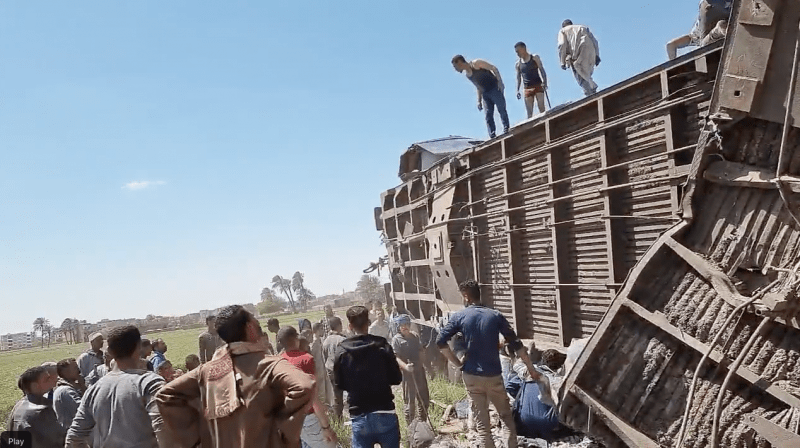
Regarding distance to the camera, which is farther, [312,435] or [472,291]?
[472,291]

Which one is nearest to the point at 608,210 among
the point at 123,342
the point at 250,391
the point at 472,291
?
the point at 472,291

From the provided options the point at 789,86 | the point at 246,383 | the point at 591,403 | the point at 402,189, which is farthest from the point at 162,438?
the point at 402,189

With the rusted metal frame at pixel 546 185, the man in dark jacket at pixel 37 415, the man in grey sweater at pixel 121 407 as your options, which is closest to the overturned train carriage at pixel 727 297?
the rusted metal frame at pixel 546 185

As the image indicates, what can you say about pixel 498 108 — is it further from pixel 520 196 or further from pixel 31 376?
pixel 31 376

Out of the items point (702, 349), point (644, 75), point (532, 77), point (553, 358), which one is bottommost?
point (553, 358)

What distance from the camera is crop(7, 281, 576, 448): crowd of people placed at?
2.73 meters

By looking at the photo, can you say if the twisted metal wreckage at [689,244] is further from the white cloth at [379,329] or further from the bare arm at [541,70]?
the white cloth at [379,329]

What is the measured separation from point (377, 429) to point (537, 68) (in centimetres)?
613

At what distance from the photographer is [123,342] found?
131 inches

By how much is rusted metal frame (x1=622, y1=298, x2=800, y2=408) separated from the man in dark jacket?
4.90 m

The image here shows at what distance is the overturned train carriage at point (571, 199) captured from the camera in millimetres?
Result: 4660

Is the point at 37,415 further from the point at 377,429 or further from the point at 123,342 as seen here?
the point at 377,429

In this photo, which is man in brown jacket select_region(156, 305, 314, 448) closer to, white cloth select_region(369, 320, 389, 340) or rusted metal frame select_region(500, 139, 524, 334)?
rusted metal frame select_region(500, 139, 524, 334)

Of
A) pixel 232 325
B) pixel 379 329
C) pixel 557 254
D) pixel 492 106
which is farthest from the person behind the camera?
pixel 379 329
